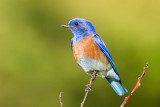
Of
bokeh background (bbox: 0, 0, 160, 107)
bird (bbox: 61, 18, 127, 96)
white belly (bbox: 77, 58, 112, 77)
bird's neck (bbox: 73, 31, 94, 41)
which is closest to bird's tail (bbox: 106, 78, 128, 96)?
bird (bbox: 61, 18, 127, 96)

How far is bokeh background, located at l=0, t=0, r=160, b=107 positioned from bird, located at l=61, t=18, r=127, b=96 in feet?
10.4

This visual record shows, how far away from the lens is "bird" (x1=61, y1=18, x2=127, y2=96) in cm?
666

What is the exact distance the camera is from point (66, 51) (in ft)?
37.3

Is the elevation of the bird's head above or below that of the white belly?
above

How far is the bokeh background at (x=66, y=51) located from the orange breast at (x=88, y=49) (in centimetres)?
328

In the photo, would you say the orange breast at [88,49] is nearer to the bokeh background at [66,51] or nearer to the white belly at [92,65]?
the white belly at [92,65]

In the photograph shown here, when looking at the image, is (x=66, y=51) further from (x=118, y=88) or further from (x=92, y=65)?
(x=92, y=65)

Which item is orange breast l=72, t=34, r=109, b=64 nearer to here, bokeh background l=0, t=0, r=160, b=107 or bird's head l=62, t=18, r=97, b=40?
bird's head l=62, t=18, r=97, b=40

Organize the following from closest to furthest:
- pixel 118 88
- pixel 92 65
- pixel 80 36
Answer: pixel 92 65, pixel 80 36, pixel 118 88

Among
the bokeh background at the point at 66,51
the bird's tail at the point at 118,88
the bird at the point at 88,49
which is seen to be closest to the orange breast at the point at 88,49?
the bird at the point at 88,49

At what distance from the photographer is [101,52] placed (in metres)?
6.82

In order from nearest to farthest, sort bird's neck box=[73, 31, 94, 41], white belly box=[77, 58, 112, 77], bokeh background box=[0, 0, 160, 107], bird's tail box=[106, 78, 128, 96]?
white belly box=[77, 58, 112, 77], bird's neck box=[73, 31, 94, 41], bird's tail box=[106, 78, 128, 96], bokeh background box=[0, 0, 160, 107]

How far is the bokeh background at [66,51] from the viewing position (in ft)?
33.3

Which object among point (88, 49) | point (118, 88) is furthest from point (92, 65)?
point (118, 88)
